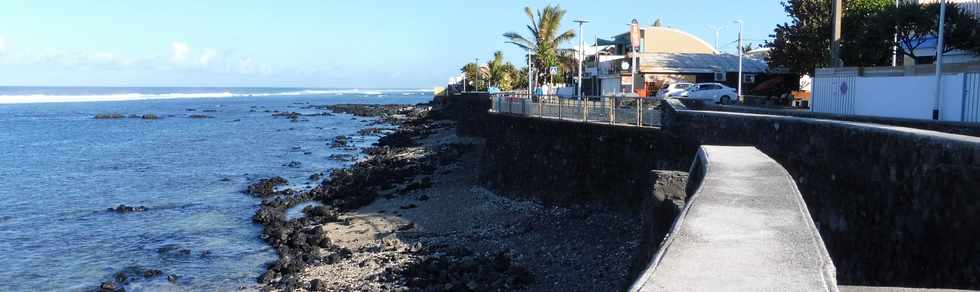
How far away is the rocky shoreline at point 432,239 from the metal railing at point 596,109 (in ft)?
7.87

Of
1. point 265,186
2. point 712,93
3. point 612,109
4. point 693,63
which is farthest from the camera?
point 693,63

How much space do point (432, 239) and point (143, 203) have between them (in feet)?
44.9

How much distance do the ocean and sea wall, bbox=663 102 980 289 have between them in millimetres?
10875

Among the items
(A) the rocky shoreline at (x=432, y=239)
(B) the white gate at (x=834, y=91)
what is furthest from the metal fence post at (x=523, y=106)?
(B) the white gate at (x=834, y=91)

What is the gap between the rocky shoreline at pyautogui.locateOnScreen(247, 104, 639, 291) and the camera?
1425 cm

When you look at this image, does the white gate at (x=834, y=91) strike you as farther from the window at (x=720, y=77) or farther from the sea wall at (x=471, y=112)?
the window at (x=720, y=77)

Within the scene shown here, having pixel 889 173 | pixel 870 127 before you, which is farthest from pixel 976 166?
pixel 870 127

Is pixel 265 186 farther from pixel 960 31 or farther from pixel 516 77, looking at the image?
pixel 516 77

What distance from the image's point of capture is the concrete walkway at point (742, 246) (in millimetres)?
3520

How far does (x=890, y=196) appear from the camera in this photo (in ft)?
26.1

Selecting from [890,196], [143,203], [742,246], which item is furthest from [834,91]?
[143,203]

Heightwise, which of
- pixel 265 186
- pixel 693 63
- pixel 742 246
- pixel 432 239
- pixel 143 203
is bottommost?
pixel 143 203

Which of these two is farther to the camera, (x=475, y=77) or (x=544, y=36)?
(x=475, y=77)

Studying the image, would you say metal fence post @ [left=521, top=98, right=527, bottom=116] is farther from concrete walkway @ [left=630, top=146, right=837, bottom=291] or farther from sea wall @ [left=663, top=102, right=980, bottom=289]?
concrete walkway @ [left=630, top=146, right=837, bottom=291]
